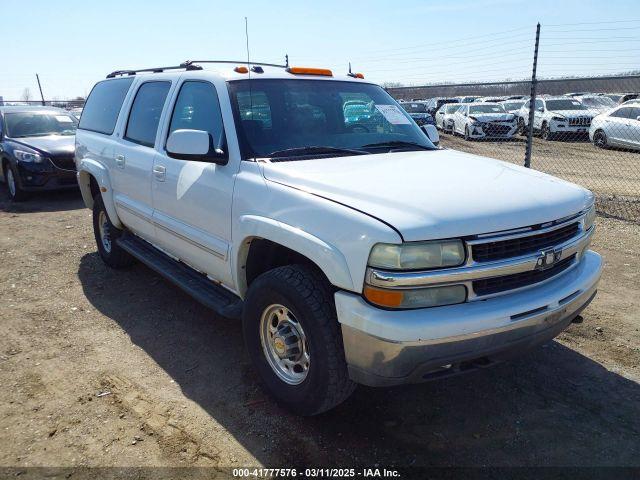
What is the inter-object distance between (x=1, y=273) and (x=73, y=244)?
1183 millimetres

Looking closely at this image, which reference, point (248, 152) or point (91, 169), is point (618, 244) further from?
point (91, 169)

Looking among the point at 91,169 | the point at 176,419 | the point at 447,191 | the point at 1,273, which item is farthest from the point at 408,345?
the point at 1,273

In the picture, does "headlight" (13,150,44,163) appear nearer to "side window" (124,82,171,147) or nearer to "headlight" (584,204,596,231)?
"side window" (124,82,171,147)

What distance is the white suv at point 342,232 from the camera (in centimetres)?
236

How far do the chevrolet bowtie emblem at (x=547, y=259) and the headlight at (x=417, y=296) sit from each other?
49 centimetres

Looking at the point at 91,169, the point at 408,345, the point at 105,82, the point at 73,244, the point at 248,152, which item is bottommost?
the point at 73,244

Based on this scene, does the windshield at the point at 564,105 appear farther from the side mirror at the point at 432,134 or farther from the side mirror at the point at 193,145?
the side mirror at the point at 193,145

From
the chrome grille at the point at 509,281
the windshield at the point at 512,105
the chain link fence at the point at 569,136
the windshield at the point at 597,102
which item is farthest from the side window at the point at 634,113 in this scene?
the chrome grille at the point at 509,281

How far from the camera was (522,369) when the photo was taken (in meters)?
3.49

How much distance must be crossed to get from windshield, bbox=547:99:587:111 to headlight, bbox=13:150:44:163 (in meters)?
17.7

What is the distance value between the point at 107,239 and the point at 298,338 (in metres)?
3.58

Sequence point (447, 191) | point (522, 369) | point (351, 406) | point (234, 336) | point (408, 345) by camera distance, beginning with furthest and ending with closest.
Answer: point (234, 336) < point (522, 369) < point (351, 406) < point (447, 191) < point (408, 345)

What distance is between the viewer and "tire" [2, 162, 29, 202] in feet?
30.3

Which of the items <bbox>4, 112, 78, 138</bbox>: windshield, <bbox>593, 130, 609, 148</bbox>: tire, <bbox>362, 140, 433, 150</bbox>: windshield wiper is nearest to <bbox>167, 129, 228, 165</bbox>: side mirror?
<bbox>362, 140, 433, 150</bbox>: windshield wiper
